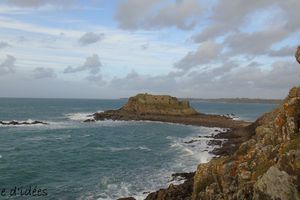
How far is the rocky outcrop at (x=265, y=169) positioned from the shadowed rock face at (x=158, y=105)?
91881mm

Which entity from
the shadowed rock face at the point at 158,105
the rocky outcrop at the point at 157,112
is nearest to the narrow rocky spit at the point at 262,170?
the rocky outcrop at the point at 157,112

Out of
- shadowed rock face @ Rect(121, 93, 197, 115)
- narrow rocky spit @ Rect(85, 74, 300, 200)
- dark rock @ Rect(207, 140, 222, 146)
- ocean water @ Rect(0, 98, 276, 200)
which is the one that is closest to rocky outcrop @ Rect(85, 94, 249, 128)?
shadowed rock face @ Rect(121, 93, 197, 115)

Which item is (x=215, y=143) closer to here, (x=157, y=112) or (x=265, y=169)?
(x=265, y=169)

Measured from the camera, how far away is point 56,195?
30625mm

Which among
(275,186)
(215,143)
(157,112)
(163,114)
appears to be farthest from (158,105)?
(275,186)

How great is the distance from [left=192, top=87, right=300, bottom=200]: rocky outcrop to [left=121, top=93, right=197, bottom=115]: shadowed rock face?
301 ft

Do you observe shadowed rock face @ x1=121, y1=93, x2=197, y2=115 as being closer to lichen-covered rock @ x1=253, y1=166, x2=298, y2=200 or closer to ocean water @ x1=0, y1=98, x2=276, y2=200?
ocean water @ x1=0, y1=98, x2=276, y2=200

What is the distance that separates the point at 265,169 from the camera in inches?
643

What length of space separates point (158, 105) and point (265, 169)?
329 ft

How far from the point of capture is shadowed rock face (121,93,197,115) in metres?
114

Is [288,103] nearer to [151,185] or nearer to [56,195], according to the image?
[151,185]

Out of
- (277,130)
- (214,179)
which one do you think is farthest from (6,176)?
(277,130)

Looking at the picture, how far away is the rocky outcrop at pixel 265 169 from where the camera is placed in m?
14.2

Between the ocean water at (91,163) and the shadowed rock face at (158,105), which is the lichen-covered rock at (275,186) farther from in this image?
the shadowed rock face at (158,105)
